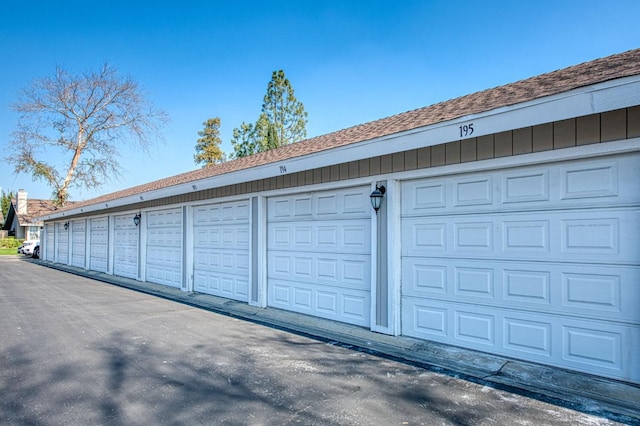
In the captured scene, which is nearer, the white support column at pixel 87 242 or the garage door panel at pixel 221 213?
the garage door panel at pixel 221 213

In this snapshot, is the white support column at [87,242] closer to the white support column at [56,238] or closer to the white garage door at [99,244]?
the white garage door at [99,244]

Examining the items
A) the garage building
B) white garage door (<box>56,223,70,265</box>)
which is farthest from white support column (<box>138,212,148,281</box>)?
white garage door (<box>56,223,70,265</box>)

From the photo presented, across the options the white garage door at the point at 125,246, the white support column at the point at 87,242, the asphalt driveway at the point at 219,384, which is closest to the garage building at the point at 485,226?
the asphalt driveway at the point at 219,384

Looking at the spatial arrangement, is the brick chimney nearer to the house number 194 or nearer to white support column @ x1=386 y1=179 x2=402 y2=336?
white support column @ x1=386 y1=179 x2=402 y2=336

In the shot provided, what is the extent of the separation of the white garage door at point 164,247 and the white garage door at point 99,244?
394 cm

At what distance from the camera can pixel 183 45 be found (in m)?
13.3

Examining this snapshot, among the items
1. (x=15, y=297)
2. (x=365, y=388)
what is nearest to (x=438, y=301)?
(x=365, y=388)

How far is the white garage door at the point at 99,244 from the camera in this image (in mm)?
14562

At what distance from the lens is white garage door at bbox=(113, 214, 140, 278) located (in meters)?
12.5

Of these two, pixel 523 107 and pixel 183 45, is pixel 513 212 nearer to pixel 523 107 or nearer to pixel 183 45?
pixel 523 107

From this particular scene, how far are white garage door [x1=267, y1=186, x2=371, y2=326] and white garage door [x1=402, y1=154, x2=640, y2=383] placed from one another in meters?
0.81

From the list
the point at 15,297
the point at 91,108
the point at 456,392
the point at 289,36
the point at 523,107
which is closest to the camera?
the point at 456,392

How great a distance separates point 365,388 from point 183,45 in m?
13.2

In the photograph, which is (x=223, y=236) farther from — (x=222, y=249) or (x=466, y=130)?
(x=466, y=130)
